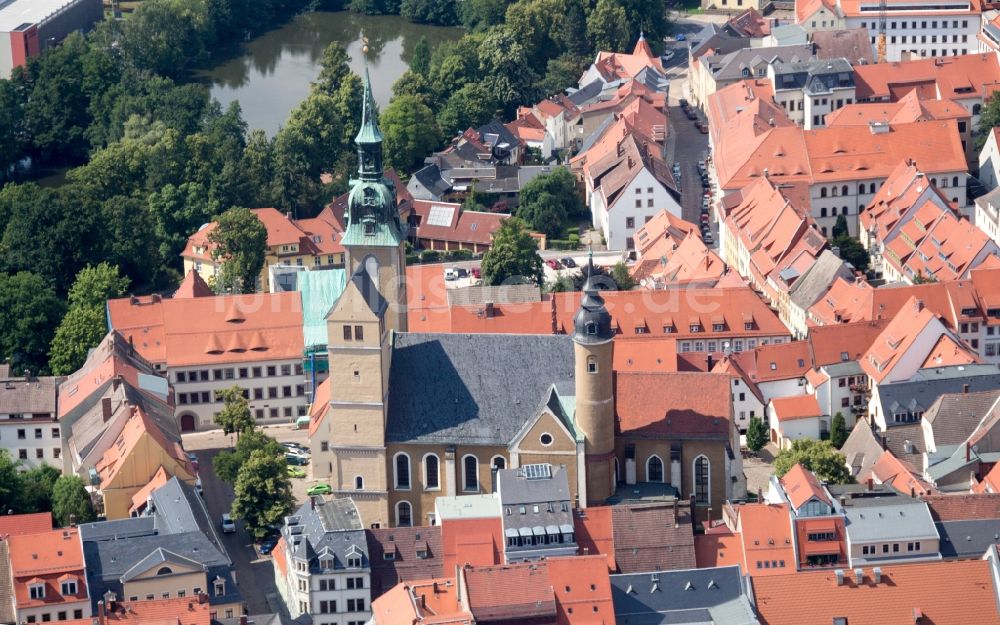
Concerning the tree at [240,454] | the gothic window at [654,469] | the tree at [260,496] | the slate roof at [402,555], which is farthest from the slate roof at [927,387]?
the tree at [260,496]

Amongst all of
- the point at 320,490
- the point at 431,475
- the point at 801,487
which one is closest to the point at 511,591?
the point at 431,475

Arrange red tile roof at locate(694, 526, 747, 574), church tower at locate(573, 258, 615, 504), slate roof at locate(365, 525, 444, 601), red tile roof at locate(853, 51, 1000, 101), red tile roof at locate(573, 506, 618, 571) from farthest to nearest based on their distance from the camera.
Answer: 1. red tile roof at locate(853, 51, 1000, 101)
2. church tower at locate(573, 258, 615, 504)
3. red tile roof at locate(573, 506, 618, 571)
4. red tile roof at locate(694, 526, 747, 574)
5. slate roof at locate(365, 525, 444, 601)

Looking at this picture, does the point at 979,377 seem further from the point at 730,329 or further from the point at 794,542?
the point at 794,542

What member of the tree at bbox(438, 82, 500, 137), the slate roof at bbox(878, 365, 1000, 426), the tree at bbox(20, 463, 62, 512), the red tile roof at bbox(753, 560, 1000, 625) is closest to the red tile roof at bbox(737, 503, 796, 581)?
the red tile roof at bbox(753, 560, 1000, 625)

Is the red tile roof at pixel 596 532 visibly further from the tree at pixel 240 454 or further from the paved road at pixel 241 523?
the tree at pixel 240 454

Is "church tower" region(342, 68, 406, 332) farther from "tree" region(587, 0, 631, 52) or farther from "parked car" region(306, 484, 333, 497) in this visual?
"tree" region(587, 0, 631, 52)

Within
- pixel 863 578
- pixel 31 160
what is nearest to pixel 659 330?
pixel 863 578
